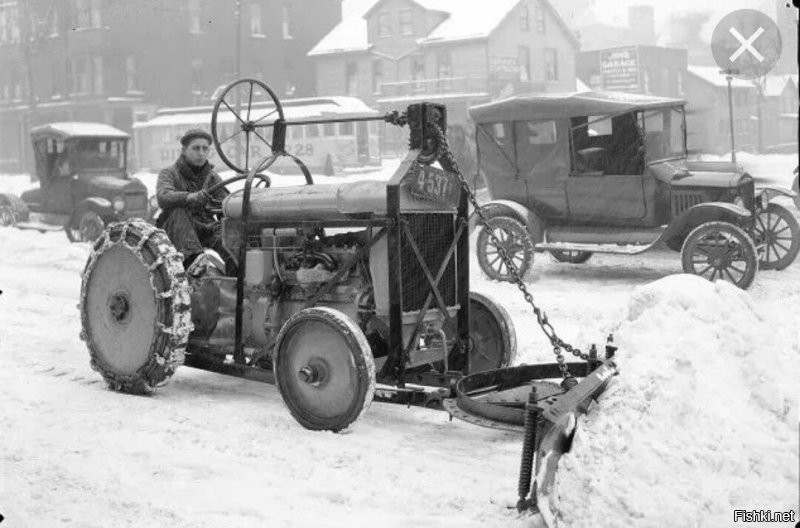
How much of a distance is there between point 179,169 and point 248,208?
107cm

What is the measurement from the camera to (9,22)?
21797mm

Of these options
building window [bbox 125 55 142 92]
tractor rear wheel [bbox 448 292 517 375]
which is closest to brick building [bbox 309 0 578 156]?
building window [bbox 125 55 142 92]

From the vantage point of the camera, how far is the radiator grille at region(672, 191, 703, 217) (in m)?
11.2

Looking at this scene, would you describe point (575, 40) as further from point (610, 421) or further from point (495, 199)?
point (610, 421)

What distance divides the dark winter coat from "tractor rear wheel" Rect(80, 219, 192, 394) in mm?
346

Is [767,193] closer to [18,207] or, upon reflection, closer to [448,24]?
[18,207]

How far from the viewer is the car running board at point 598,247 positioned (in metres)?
11.4

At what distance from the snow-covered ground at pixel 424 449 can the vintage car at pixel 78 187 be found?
34.4 ft

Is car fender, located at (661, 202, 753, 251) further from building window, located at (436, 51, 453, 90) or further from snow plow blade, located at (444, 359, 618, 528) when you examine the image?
building window, located at (436, 51, 453, 90)

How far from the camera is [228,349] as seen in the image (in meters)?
6.11

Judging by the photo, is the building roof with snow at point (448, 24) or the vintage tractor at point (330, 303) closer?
the vintage tractor at point (330, 303)

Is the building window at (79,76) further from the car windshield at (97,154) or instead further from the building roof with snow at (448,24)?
the car windshield at (97,154)

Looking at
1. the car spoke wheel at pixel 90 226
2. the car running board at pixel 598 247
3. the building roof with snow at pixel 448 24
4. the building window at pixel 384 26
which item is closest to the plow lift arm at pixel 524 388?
the car running board at pixel 598 247

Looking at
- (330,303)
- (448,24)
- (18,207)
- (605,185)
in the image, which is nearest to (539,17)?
(448,24)
